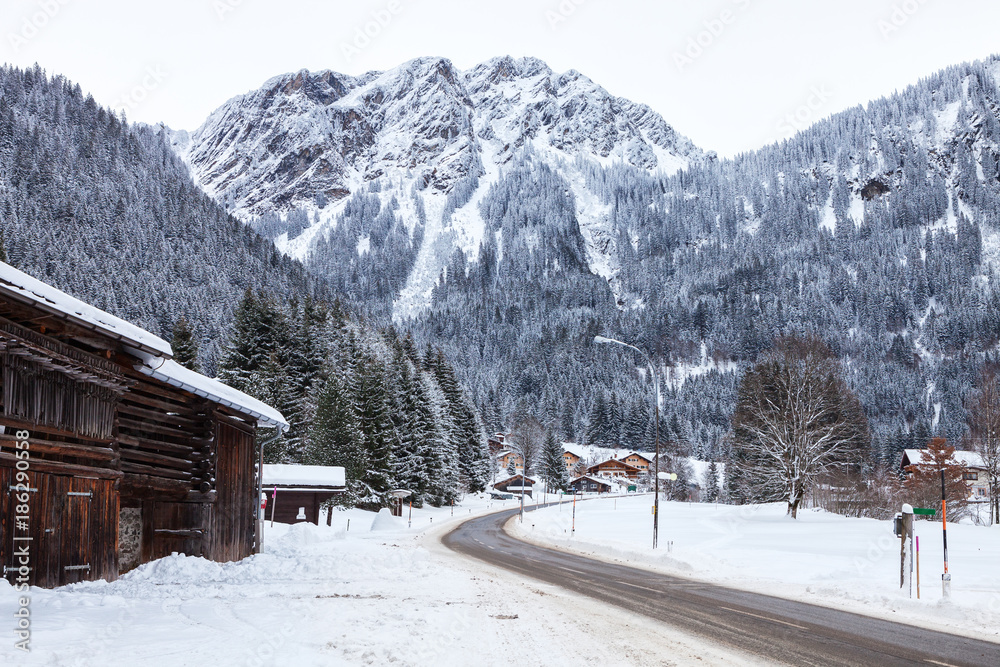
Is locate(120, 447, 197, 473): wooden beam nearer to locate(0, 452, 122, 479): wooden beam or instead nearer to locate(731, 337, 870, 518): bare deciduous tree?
locate(0, 452, 122, 479): wooden beam

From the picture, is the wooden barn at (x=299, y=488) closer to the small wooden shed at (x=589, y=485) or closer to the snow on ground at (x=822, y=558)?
the snow on ground at (x=822, y=558)

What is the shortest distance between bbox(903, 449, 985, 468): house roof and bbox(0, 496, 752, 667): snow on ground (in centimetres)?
4804

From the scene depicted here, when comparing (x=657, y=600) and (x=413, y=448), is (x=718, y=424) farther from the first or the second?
(x=657, y=600)

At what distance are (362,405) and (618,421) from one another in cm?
12382

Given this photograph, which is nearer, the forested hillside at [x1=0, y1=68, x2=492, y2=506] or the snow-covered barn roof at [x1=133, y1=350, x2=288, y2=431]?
the snow-covered barn roof at [x1=133, y1=350, x2=288, y2=431]

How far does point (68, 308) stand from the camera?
1209cm

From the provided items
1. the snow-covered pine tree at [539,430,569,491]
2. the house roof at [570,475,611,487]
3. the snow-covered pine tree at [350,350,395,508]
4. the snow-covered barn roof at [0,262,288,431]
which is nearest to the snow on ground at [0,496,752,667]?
the snow-covered barn roof at [0,262,288,431]

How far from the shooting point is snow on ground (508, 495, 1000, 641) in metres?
13.5

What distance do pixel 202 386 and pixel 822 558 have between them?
2102 centimetres

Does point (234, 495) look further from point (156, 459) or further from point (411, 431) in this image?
point (411, 431)

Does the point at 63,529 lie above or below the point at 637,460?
above

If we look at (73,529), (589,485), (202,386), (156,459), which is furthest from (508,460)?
(73,529)

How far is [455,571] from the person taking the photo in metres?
19.3

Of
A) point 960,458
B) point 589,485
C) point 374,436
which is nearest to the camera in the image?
point 374,436
